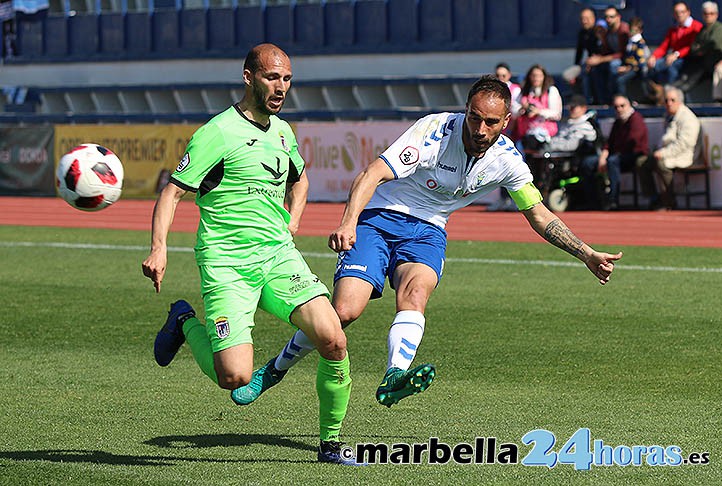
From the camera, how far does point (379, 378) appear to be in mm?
8891

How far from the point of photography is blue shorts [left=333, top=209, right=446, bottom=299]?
741cm

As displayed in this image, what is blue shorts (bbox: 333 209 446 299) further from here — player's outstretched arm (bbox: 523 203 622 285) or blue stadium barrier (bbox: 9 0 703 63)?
blue stadium barrier (bbox: 9 0 703 63)

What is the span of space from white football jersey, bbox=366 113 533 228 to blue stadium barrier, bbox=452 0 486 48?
23626 millimetres

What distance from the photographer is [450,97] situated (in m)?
29.9

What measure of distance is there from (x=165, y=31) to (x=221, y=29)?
6.52 ft

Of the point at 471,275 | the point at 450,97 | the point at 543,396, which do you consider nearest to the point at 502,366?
the point at 543,396

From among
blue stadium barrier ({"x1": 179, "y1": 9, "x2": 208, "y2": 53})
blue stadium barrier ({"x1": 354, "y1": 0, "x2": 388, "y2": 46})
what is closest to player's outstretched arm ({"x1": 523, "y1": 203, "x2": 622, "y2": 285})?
blue stadium barrier ({"x1": 354, "y1": 0, "x2": 388, "y2": 46})

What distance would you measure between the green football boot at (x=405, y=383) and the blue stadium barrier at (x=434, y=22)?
2598 cm

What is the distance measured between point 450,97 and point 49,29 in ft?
50.2

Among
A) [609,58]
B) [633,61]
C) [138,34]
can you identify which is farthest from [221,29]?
[633,61]

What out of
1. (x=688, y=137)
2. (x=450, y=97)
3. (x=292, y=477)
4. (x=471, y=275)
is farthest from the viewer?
(x=450, y=97)

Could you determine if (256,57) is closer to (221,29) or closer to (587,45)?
(587,45)

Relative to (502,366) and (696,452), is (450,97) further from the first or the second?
(696,452)

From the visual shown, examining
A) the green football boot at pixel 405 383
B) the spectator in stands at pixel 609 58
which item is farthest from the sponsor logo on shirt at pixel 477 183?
the spectator in stands at pixel 609 58
